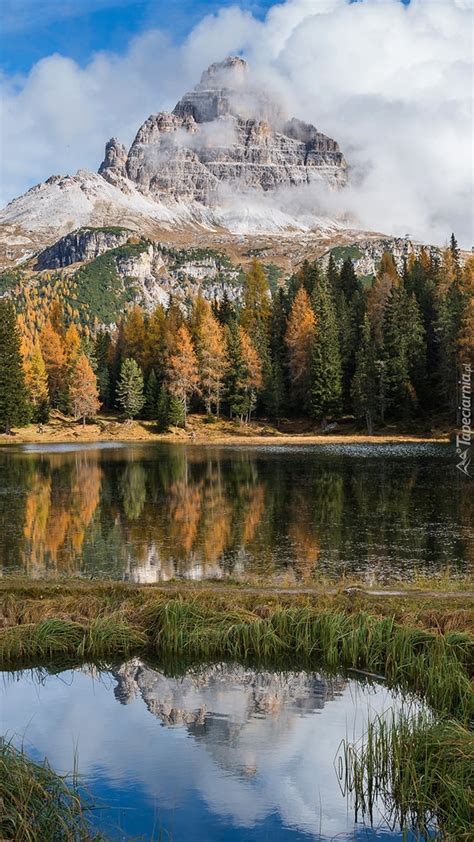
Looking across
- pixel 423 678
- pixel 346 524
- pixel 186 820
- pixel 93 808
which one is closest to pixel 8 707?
pixel 93 808

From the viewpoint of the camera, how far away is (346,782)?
9.33 m

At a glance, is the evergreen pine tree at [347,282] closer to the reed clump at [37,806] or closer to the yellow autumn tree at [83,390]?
the yellow autumn tree at [83,390]

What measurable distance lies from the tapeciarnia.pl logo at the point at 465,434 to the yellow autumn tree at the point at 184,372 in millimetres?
32543

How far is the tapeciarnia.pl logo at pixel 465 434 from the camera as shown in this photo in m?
48.9

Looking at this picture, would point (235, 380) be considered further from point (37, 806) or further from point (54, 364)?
point (37, 806)

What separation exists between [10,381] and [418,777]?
82.5 metres

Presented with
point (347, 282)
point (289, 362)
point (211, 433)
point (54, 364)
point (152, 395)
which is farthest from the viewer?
point (347, 282)

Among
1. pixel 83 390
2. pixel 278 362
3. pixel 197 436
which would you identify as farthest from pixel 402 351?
pixel 83 390

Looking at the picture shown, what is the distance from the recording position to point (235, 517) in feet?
106

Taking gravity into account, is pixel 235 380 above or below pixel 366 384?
above

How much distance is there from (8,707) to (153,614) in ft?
12.1

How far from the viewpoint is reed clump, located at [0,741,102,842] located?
7.76 meters

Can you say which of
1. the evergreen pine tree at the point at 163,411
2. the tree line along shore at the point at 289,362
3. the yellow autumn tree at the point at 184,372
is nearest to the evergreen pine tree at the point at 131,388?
the tree line along shore at the point at 289,362

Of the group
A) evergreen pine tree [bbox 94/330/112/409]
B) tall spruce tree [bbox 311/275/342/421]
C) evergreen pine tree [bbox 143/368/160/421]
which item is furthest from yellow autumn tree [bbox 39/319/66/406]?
tall spruce tree [bbox 311/275/342/421]
